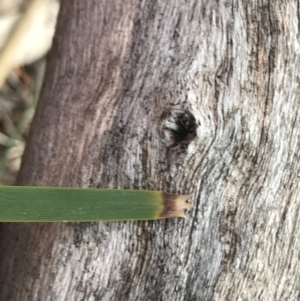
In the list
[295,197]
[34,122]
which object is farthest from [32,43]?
[295,197]

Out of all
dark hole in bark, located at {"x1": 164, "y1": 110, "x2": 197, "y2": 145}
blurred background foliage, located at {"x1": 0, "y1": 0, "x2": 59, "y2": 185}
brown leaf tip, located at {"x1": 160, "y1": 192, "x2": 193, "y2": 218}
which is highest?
blurred background foliage, located at {"x1": 0, "y1": 0, "x2": 59, "y2": 185}

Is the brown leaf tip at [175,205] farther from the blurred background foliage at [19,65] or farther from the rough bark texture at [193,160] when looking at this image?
the blurred background foliage at [19,65]

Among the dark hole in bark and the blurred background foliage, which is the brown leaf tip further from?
the blurred background foliage

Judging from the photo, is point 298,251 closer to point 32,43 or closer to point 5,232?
point 5,232

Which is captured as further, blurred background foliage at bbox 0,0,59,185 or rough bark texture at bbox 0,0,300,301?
blurred background foliage at bbox 0,0,59,185

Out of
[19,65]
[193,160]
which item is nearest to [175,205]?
[193,160]

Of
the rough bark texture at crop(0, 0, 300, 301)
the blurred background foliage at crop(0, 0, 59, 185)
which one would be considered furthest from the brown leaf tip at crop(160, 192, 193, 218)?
the blurred background foliage at crop(0, 0, 59, 185)

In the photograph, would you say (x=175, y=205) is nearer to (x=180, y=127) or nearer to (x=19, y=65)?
(x=180, y=127)
